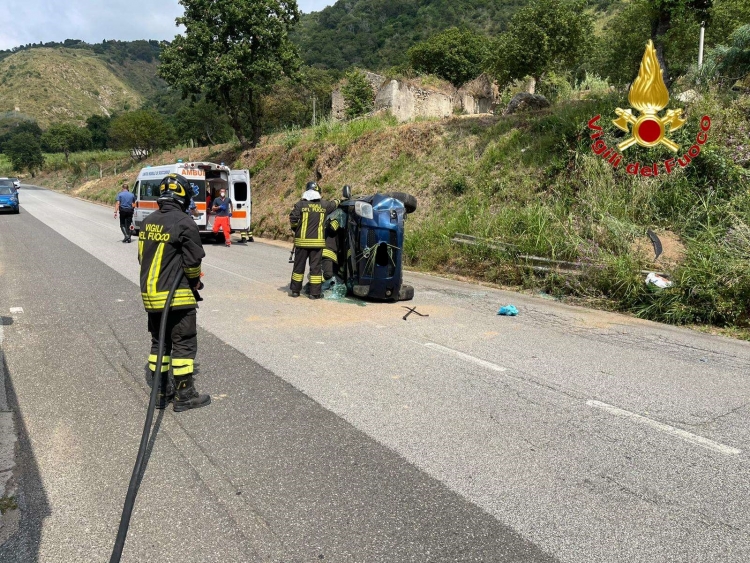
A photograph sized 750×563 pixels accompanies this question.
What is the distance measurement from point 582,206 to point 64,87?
15660cm

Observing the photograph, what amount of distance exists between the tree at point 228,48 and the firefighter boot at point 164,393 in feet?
78.7

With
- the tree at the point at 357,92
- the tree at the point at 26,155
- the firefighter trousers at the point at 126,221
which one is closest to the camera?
the firefighter trousers at the point at 126,221

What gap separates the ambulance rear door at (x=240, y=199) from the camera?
18.5 meters

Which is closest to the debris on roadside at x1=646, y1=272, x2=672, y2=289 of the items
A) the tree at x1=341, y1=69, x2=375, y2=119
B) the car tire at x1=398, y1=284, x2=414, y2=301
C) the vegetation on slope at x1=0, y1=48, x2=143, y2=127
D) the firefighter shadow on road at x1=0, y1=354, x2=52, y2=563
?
the car tire at x1=398, y1=284, x2=414, y2=301

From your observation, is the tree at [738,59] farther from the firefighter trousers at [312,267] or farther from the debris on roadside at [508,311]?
the firefighter trousers at [312,267]

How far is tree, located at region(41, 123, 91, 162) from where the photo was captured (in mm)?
75000

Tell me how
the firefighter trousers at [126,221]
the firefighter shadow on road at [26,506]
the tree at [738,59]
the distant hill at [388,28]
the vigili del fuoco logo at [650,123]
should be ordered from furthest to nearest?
the distant hill at [388,28]
the firefighter trousers at [126,221]
the tree at [738,59]
the vigili del fuoco logo at [650,123]
the firefighter shadow on road at [26,506]

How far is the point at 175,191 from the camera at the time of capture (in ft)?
15.4

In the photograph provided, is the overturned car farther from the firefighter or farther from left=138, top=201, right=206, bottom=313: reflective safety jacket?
left=138, top=201, right=206, bottom=313: reflective safety jacket

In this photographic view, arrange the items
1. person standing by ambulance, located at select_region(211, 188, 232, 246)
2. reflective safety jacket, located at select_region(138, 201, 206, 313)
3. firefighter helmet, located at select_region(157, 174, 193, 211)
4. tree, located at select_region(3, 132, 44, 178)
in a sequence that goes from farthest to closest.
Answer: tree, located at select_region(3, 132, 44, 178), person standing by ambulance, located at select_region(211, 188, 232, 246), firefighter helmet, located at select_region(157, 174, 193, 211), reflective safety jacket, located at select_region(138, 201, 206, 313)

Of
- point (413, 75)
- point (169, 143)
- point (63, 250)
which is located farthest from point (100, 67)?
point (63, 250)

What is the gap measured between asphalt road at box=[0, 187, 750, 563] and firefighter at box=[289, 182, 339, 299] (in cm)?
148

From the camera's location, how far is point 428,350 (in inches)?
251

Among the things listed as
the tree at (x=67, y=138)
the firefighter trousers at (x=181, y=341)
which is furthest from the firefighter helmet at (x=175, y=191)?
the tree at (x=67, y=138)
